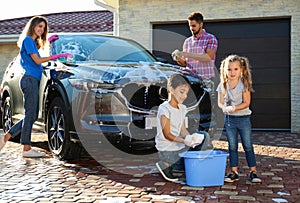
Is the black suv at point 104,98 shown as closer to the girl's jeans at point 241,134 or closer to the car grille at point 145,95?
the car grille at point 145,95

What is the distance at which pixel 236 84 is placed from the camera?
5.18m

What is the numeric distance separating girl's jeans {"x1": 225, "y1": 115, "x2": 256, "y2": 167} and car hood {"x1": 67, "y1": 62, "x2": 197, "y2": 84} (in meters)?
1.07

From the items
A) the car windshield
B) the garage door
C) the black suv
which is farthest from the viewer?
the garage door

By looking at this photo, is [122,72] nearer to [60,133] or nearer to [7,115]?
[60,133]

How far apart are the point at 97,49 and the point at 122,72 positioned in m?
1.20

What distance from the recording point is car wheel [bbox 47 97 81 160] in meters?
5.93

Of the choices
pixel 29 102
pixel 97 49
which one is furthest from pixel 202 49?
pixel 29 102

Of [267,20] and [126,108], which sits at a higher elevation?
[267,20]

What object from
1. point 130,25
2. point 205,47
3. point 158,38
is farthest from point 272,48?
point 205,47

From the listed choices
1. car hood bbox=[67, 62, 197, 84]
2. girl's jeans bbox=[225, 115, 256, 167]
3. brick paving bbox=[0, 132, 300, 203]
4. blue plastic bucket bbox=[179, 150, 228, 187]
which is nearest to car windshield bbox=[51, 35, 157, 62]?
car hood bbox=[67, 62, 197, 84]

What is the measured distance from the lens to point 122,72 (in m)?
5.76

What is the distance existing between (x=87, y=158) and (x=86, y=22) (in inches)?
364

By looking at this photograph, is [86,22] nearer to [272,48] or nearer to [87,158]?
[272,48]

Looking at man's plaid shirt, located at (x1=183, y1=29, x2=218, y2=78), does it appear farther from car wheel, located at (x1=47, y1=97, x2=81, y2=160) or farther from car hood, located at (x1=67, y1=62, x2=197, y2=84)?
car wheel, located at (x1=47, y1=97, x2=81, y2=160)
